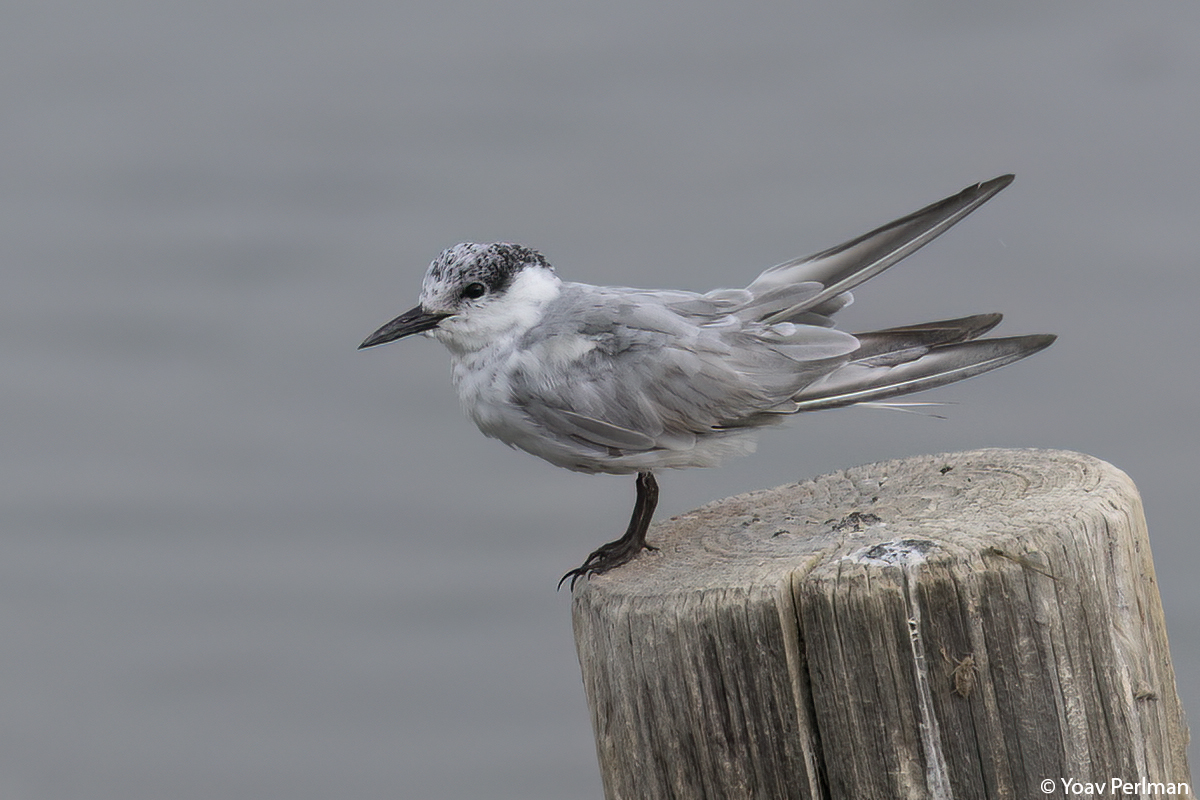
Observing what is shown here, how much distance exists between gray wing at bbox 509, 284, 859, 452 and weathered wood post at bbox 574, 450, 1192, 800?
2.26ft

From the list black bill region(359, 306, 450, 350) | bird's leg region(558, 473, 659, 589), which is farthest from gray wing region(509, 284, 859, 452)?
black bill region(359, 306, 450, 350)

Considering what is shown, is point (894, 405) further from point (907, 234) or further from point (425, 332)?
point (425, 332)

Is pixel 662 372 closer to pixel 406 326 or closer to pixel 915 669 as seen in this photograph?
pixel 406 326

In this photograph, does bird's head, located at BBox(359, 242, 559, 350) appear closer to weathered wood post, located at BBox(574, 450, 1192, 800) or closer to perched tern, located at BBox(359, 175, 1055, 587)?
perched tern, located at BBox(359, 175, 1055, 587)

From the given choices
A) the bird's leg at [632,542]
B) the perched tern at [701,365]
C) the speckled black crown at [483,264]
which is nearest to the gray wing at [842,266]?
the perched tern at [701,365]

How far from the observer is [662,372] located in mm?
3242

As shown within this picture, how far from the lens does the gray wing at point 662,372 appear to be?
3232 millimetres

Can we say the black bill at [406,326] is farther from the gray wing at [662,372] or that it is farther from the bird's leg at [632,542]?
the bird's leg at [632,542]

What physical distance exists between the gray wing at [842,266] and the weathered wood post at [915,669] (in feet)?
2.90

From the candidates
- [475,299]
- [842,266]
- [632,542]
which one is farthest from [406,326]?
[842,266]

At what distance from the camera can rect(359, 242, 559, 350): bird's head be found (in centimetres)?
349

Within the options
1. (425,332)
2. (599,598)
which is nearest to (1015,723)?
(599,598)

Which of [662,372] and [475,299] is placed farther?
[475,299]

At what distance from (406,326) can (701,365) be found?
849mm
